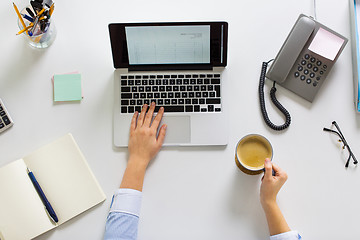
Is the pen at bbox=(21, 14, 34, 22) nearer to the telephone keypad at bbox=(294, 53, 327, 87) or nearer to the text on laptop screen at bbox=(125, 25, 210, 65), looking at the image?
the text on laptop screen at bbox=(125, 25, 210, 65)

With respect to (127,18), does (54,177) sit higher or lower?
lower

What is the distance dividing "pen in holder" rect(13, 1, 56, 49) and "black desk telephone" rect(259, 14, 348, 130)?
657 millimetres

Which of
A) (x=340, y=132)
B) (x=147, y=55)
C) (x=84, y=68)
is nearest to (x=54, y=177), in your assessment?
(x=84, y=68)

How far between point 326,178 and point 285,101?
0.83 feet

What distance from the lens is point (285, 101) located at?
102 cm

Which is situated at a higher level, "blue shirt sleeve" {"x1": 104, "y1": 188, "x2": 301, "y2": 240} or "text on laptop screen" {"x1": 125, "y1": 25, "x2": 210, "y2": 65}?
"text on laptop screen" {"x1": 125, "y1": 25, "x2": 210, "y2": 65}

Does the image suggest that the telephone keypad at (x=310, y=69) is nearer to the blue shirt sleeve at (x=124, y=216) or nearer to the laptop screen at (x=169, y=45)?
the laptop screen at (x=169, y=45)

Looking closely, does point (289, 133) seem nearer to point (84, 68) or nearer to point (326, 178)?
point (326, 178)

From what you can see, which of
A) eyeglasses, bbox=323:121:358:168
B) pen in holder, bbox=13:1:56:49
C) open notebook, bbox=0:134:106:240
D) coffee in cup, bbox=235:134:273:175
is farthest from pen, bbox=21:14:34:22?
eyeglasses, bbox=323:121:358:168

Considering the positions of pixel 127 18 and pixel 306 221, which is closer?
pixel 306 221

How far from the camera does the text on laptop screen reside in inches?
36.7

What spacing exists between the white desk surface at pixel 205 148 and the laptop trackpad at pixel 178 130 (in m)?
0.03

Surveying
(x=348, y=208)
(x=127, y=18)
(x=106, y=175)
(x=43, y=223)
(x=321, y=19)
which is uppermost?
(x=321, y=19)

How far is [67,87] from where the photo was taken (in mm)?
1030
